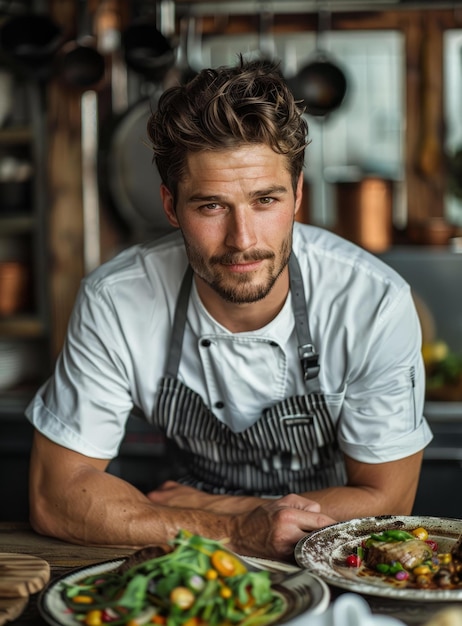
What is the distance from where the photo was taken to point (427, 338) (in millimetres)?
3662

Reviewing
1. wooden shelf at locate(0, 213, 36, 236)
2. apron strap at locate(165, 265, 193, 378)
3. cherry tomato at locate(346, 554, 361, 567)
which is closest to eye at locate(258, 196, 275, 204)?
apron strap at locate(165, 265, 193, 378)

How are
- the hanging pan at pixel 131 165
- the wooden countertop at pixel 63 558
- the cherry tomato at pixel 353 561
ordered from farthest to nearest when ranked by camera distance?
the hanging pan at pixel 131 165 → the cherry tomato at pixel 353 561 → the wooden countertop at pixel 63 558

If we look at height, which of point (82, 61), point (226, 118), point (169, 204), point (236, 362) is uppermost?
point (82, 61)

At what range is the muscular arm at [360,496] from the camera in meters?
1.86

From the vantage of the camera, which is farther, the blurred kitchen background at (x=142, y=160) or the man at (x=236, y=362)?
the blurred kitchen background at (x=142, y=160)

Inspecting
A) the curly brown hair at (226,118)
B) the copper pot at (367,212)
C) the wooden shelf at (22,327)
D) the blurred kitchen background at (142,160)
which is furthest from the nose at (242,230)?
the wooden shelf at (22,327)

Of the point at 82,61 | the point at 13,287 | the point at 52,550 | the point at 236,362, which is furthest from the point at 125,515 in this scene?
the point at 82,61

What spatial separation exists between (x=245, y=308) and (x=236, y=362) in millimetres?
127

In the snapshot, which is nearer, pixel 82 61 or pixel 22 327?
pixel 82 61

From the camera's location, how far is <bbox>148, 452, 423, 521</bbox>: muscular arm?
1862 millimetres

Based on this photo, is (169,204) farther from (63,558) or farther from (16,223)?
(16,223)

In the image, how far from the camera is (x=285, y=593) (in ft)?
4.28

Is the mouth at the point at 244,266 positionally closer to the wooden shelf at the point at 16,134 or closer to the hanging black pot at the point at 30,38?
the hanging black pot at the point at 30,38

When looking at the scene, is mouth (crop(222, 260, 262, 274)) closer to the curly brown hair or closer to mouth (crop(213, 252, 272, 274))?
mouth (crop(213, 252, 272, 274))
